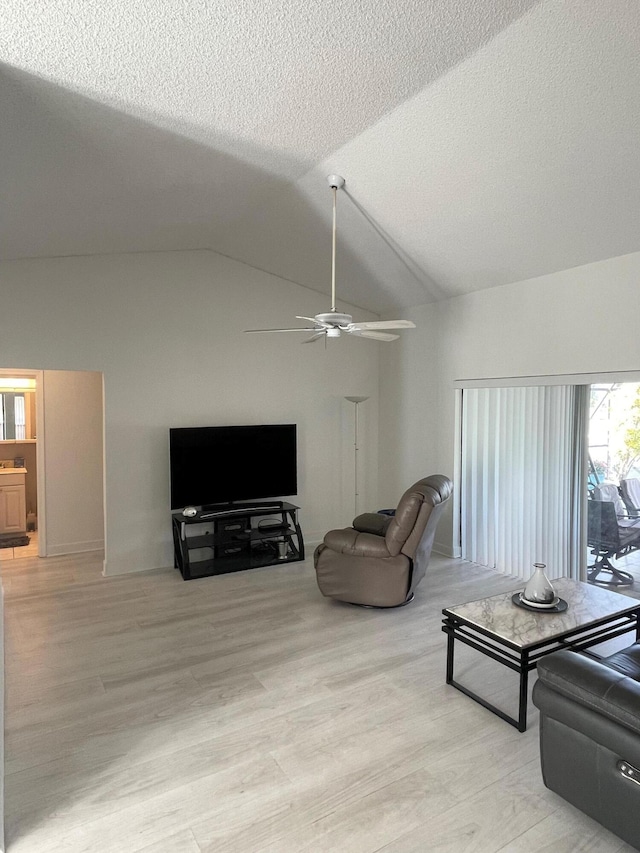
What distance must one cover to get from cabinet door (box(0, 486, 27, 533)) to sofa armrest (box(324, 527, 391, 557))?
14.2ft

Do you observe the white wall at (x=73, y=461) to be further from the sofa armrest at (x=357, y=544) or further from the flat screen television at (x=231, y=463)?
the sofa armrest at (x=357, y=544)

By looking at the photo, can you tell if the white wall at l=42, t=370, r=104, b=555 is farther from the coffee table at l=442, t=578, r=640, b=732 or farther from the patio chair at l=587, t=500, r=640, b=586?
the patio chair at l=587, t=500, r=640, b=586

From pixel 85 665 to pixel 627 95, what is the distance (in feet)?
14.7

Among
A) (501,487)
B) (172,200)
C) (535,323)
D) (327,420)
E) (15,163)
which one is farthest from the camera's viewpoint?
(327,420)

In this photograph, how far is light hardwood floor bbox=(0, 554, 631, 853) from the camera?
2.12 m

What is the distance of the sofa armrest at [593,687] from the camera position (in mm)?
1868

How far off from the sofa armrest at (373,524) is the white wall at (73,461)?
3.19 meters

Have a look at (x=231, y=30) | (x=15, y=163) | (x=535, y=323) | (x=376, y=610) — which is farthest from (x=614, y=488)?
(x=15, y=163)

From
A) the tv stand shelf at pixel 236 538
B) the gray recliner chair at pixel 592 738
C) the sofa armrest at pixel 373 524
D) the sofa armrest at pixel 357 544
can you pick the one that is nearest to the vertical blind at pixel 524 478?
the sofa armrest at pixel 373 524

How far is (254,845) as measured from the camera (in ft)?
6.74

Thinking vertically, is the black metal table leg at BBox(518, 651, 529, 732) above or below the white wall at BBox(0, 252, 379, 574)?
below

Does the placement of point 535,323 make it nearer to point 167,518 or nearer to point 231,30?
point 231,30

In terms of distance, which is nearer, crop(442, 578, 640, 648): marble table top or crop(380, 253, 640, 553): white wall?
crop(442, 578, 640, 648): marble table top

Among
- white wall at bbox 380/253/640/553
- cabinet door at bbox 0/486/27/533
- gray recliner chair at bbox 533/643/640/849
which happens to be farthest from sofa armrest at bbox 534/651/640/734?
cabinet door at bbox 0/486/27/533
